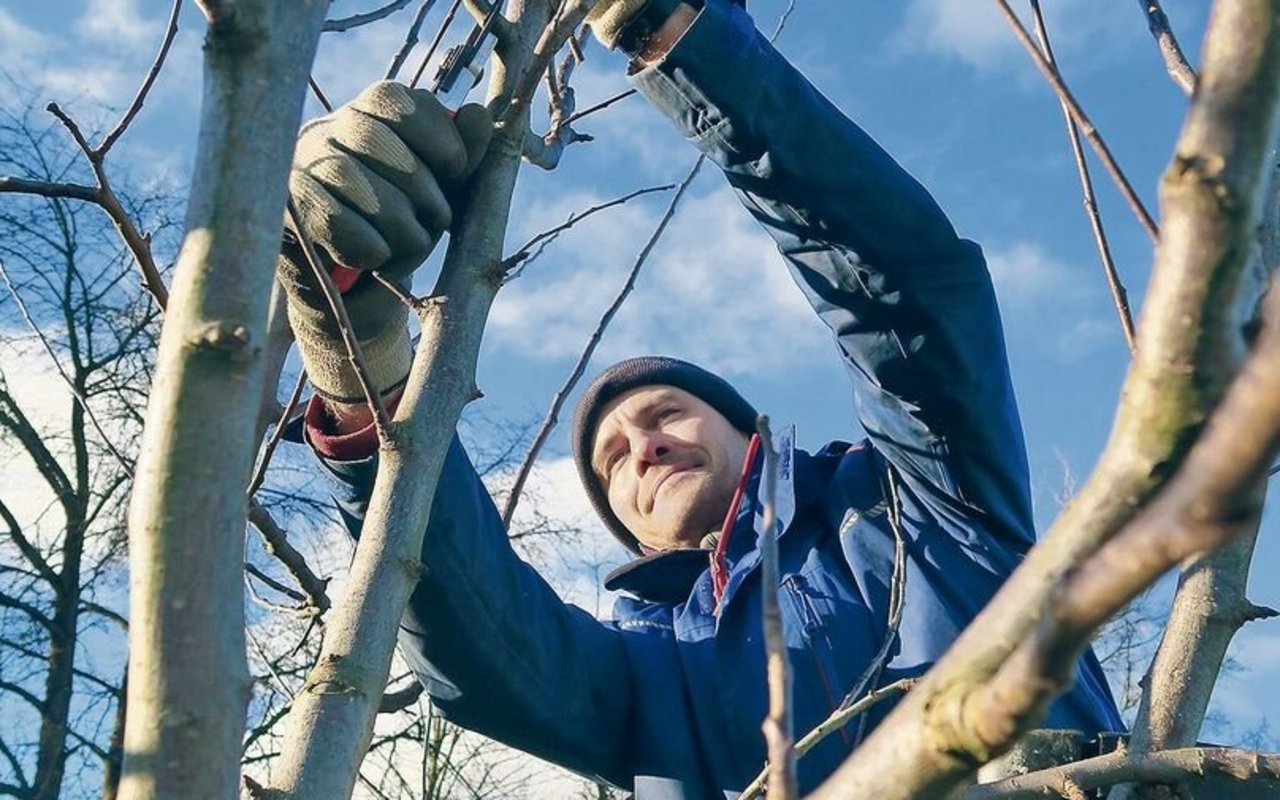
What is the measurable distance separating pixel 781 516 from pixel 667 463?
50cm

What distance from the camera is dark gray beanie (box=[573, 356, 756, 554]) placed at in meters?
3.62

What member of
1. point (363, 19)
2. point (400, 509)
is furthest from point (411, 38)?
point (400, 509)

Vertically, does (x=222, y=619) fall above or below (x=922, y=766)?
above

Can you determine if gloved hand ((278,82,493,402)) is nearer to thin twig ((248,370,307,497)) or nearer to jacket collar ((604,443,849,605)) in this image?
thin twig ((248,370,307,497))

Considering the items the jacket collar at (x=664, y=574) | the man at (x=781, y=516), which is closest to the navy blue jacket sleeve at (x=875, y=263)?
the man at (x=781, y=516)

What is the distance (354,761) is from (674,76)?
1.23 metres

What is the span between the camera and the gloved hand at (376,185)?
6.31ft

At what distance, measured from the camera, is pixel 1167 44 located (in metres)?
1.81

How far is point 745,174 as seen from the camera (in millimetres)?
2512

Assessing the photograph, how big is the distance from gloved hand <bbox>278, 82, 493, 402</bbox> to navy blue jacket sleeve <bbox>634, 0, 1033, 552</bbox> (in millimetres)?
484

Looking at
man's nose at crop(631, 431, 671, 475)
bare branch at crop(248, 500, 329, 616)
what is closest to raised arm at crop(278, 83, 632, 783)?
bare branch at crop(248, 500, 329, 616)

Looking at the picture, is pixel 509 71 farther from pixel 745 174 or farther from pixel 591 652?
pixel 591 652

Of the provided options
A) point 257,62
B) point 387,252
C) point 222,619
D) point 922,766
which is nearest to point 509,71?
point 387,252

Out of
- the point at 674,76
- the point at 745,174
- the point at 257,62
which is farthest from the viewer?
the point at 745,174
